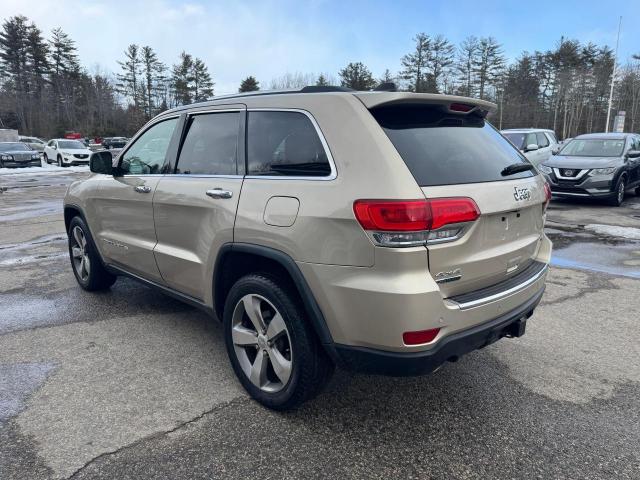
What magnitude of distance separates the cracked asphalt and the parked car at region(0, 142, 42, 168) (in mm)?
25747

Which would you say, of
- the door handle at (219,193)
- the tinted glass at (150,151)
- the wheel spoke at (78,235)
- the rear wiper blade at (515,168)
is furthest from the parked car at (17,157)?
the rear wiper blade at (515,168)

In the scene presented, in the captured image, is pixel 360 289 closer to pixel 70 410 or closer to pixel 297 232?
pixel 297 232

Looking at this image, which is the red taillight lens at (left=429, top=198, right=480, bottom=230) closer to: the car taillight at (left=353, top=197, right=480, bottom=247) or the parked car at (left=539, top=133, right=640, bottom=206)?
the car taillight at (left=353, top=197, right=480, bottom=247)

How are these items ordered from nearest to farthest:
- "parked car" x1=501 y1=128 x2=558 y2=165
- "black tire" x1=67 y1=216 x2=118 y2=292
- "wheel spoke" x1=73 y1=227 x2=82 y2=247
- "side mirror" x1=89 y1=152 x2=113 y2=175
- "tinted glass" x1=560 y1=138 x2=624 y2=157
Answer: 1. "side mirror" x1=89 y1=152 x2=113 y2=175
2. "black tire" x1=67 y1=216 x2=118 y2=292
3. "wheel spoke" x1=73 y1=227 x2=82 y2=247
4. "tinted glass" x1=560 y1=138 x2=624 y2=157
5. "parked car" x1=501 y1=128 x2=558 y2=165

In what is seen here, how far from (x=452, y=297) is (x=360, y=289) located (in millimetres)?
480

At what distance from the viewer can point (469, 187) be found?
2.48 metres

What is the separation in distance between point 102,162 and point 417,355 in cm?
334

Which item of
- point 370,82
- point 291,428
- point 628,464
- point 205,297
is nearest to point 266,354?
point 291,428

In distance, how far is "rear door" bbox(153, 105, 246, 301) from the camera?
3.04 meters

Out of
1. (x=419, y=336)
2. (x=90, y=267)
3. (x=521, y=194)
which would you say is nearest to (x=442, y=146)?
(x=521, y=194)

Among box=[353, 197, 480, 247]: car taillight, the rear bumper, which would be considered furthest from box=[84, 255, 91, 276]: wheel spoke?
box=[353, 197, 480, 247]: car taillight

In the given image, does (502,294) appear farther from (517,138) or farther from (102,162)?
(517,138)

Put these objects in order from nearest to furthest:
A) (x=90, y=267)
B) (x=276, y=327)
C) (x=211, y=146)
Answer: (x=276, y=327) < (x=211, y=146) < (x=90, y=267)

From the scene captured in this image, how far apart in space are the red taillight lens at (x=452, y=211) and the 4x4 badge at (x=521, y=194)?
443 millimetres
